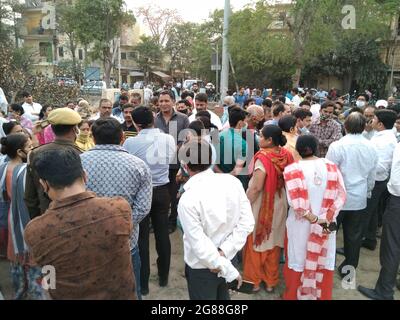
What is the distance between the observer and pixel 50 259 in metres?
1.57

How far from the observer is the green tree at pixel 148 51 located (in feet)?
120

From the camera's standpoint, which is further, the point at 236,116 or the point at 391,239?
the point at 236,116

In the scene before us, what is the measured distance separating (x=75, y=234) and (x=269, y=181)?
2160 mm

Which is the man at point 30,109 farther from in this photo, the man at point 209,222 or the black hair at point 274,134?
the man at point 209,222

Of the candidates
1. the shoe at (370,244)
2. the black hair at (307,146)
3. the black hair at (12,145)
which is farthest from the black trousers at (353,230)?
the black hair at (12,145)

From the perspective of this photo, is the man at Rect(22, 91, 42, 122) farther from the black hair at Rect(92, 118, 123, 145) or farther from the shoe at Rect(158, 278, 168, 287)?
the black hair at Rect(92, 118, 123, 145)

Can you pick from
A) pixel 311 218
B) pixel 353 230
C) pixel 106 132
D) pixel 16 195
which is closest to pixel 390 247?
pixel 353 230

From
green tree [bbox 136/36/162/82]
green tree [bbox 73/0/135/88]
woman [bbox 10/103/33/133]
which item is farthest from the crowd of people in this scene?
green tree [bbox 136/36/162/82]

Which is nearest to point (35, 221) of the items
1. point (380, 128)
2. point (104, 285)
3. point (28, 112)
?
point (104, 285)

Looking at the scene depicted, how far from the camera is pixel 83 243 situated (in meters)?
1.57

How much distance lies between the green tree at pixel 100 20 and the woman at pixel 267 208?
22.4 meters

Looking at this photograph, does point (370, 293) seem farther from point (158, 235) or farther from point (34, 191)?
point (34, 191)

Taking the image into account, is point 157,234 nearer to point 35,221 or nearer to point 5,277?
point 5,277
